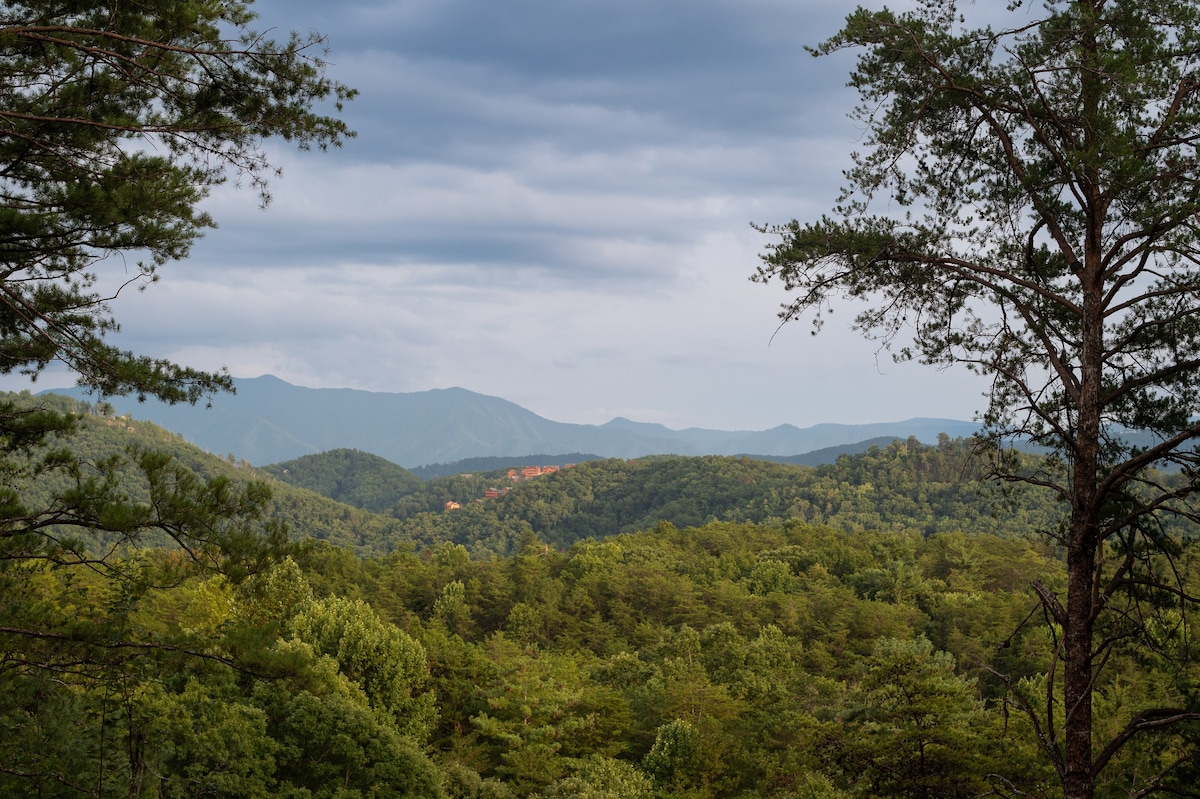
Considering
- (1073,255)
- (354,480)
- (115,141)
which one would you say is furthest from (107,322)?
(354,480)

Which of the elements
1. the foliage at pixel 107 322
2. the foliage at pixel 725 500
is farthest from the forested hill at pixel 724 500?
the foliage at pixel 107 322

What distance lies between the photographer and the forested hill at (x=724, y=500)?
8288 cm

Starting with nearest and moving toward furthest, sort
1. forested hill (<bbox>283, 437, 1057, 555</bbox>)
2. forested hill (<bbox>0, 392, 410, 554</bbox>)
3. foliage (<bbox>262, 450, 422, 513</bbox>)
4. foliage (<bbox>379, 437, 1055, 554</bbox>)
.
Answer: forested hill (<bbox>283, 437, 1057, 555</bbox>)
foliage (<bbox>379, 437, 1055, 554</bbox>)
forested hill (<bbox>0, 392, 410, 554</bbox>)
foliage (<bbox>262, 450, 422, 513</bbox>)

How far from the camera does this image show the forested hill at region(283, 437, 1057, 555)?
82.9m

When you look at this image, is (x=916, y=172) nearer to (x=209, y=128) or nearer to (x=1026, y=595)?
(x=209, y=128)

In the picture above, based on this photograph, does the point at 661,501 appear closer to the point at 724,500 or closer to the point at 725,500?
the point at 724,500

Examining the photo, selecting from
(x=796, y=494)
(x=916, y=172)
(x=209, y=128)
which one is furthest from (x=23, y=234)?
(x=796, y=494)

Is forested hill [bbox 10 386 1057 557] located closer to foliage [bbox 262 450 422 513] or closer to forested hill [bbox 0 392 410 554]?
forested hill [bbox 0 392 410 554]

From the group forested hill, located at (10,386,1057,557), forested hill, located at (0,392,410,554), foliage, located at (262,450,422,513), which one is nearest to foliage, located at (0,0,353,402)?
forested hill, located at (10,386,1057,557)

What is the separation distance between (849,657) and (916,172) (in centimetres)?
2332

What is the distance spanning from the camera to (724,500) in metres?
106

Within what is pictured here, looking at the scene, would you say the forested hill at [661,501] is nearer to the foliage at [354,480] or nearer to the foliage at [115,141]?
the foliage at [354,480]

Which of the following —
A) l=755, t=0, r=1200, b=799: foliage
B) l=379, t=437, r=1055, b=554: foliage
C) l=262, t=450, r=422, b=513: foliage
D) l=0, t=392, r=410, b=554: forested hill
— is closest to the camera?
l=755, t=0, r=1200, b=799: foliage

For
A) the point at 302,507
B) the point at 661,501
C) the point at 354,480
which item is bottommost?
the point at 354,480
